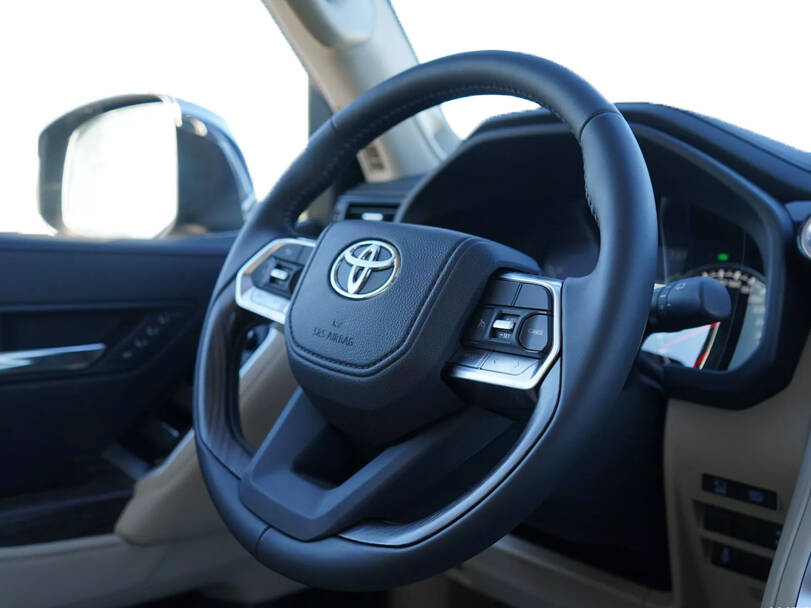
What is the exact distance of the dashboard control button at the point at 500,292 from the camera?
32.2 inches

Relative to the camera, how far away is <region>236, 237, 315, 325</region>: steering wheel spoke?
1.04m

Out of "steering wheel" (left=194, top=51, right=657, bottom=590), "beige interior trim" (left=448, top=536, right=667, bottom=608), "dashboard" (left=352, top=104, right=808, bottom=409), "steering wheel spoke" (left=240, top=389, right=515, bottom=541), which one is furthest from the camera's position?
"beige interior trim" (left=448, top=536, right=667, bottom=608)

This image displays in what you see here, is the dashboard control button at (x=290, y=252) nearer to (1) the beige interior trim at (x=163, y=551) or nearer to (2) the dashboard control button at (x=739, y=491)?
(1) the beige interior trim at (x=163, y=551)

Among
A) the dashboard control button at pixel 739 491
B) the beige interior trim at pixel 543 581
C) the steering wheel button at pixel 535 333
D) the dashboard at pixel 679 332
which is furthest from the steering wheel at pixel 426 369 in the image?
the beige interior trim at pixel 543 581

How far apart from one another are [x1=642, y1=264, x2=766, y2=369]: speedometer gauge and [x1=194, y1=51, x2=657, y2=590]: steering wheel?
1.14ft

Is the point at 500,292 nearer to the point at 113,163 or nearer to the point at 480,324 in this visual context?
the point at 480,324

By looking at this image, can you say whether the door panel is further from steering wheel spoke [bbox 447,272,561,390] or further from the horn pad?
steering wheel spoke [bbox 447,272,561,390]

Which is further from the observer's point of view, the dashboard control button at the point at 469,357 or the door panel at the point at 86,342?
the door panel at the point at 86,342

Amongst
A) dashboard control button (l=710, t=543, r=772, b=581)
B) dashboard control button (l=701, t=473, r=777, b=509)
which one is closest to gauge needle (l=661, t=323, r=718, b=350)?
dashboard control button (l=701, t=473, r=777, b=509)

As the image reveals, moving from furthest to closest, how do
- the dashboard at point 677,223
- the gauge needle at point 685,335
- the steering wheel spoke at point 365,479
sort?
1. the gauge needle at point 685,335
2. the dashboard at point 677,223
3. the steering wheel spoke at point 365,479

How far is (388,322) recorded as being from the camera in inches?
33.2

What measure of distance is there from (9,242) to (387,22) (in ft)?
3.14

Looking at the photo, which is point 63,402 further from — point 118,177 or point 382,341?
point 382,341

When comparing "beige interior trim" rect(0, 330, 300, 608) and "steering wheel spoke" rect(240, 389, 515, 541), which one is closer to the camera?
"steering wheel spoke" rect(240, 389, 515, 541)
